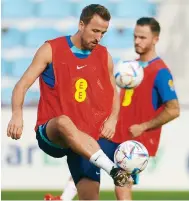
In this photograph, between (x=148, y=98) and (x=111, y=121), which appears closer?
(x=111, y=121)

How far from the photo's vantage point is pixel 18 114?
7043 millimetres

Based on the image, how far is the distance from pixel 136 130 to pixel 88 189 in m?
1.25

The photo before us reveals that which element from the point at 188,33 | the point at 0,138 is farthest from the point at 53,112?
the point at 188,33

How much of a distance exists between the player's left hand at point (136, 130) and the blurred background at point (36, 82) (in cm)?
313

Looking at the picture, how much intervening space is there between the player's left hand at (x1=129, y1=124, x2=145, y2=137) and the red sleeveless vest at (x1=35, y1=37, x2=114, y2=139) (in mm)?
988

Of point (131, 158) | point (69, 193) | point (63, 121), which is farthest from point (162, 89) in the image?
point (63, 121)

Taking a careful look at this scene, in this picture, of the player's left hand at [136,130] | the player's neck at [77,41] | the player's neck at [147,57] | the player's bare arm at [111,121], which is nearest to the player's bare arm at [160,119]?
the player's left hand at [136,130]

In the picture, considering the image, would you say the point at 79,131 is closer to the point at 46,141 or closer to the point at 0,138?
the point at 46,141

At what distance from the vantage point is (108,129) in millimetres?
7285

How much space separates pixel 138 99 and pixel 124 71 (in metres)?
0.54

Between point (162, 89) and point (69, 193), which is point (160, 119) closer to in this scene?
point (162, 89)

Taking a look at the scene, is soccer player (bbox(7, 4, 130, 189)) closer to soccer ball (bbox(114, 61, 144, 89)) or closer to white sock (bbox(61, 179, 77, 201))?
soccer ball (bbox(114, 61, 144, 89))

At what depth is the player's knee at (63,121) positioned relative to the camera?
22.6ft

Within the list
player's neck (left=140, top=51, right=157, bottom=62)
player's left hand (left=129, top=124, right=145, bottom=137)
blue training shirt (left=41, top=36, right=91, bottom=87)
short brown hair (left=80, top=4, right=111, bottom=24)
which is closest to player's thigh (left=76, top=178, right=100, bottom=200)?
blue training shirt (left=41, top=36, right=91, bottom=87)
